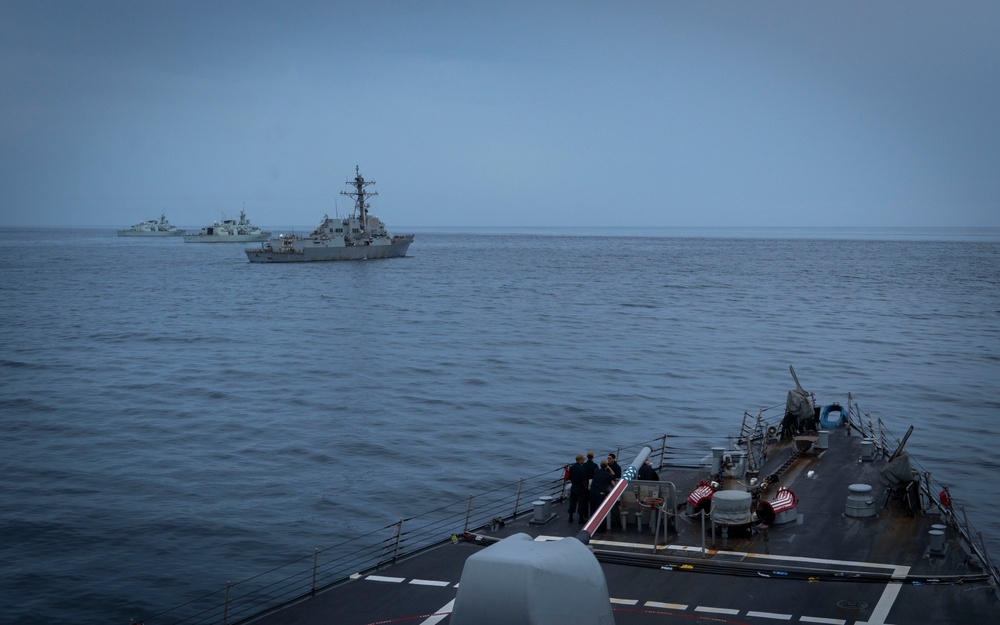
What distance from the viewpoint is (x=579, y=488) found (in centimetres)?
2192

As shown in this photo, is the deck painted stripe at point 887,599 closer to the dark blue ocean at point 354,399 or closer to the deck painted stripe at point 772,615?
the deck painted stripe at point 772,615

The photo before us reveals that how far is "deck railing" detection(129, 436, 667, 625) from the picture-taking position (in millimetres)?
20953

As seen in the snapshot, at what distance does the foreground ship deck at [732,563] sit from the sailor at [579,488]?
0.33 m

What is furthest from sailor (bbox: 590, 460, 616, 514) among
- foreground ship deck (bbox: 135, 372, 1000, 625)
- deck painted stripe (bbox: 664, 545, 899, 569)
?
deck painted stripe (bbox: 664, 545, 899, 569)

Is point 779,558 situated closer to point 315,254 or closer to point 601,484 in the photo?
point 601,484

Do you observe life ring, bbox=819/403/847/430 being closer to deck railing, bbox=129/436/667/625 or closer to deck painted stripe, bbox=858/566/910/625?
deck railing, bbox=129/436/667/625

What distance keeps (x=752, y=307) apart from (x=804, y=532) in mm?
74495

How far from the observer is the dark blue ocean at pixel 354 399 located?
26750mm

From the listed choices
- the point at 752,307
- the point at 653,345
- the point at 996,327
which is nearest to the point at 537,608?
the point at 653,345

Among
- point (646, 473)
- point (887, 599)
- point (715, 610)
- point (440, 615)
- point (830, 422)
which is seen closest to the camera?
point (715, 610)

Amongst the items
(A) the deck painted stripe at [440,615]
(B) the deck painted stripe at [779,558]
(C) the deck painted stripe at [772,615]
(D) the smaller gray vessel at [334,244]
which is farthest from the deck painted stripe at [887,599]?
(D) the smaller gray vessel at [334,244]

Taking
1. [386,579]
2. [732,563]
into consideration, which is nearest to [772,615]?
[732,563]

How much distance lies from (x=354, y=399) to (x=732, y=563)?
101 ft

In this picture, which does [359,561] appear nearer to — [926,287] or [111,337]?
[111,337]
